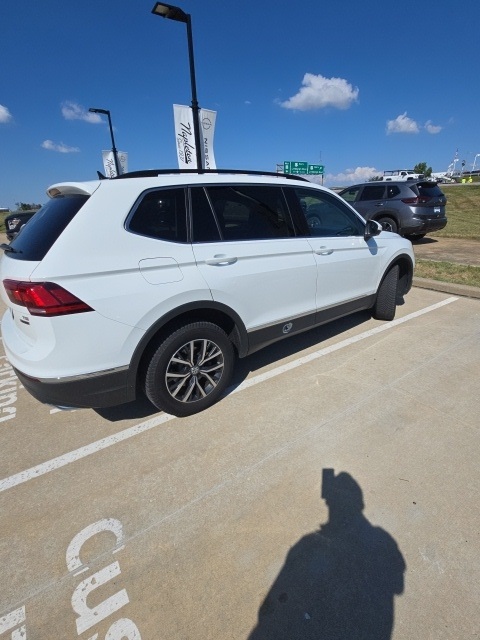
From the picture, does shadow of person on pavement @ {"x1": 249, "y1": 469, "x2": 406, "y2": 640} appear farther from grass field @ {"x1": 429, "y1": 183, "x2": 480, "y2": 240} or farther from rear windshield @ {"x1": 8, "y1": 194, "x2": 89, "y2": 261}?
grass field @ {"x1": 429, "y1": 183, "x2": 480, "y2": 240}

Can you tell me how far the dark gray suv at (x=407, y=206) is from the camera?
30.0ft

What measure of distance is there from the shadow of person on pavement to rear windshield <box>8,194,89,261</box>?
2219 millimetres

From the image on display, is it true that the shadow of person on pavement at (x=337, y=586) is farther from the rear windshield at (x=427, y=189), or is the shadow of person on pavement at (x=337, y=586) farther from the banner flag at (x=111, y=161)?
the banner flag at (x=111, y=161)

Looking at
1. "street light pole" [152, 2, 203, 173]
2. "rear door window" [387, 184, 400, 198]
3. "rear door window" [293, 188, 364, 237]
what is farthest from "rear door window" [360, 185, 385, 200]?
"rear door window" [293, 188, 364, 237]

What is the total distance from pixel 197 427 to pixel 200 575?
111 centimetres

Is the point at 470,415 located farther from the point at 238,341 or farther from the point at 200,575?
the point at 200,575

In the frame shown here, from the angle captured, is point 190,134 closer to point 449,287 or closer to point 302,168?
point 449,287

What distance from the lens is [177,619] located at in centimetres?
148

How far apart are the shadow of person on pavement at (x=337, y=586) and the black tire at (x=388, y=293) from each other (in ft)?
10.3

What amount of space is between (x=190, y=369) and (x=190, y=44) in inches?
315

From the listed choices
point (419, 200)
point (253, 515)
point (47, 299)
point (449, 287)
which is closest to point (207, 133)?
point (419, 200)

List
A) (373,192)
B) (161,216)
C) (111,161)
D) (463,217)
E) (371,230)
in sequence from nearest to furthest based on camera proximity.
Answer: (161,216) < (371,230) < (373,192) < (111,161) < (463,217)

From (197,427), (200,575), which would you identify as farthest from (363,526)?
(197,427)

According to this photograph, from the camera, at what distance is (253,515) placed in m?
1.93
